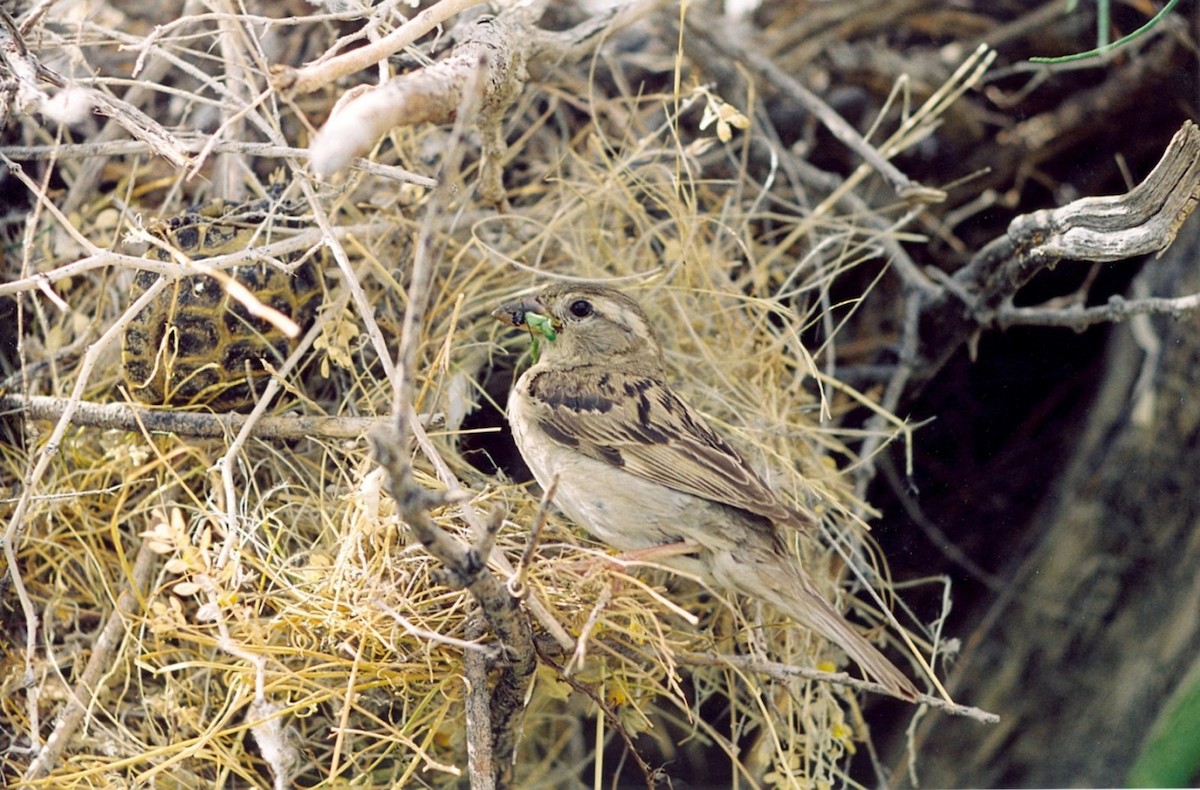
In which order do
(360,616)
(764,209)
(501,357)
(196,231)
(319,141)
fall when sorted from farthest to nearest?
(764,209)
(501,357)
(196,231)
(360,616)
(319,141)

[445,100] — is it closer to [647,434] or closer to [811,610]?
Answer: [647,434]

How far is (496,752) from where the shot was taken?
2992mm

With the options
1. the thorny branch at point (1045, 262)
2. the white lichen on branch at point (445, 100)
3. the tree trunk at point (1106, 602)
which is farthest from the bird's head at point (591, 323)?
the tree trunk at point (1106, 602)

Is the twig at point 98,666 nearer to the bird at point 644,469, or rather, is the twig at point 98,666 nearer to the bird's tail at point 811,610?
the bird at point 644,469

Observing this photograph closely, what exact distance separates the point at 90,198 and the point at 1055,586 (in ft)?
11.9

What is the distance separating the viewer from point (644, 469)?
305cm

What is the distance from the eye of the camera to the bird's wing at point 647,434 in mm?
2941

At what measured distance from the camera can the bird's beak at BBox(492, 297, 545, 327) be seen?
3338 mm

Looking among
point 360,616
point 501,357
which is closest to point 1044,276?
point 501,357

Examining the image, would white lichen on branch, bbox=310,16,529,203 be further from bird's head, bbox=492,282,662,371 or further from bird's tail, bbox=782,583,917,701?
bird's tail, bbox=782,583,917,701

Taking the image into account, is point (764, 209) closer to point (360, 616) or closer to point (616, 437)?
point (616, 437)

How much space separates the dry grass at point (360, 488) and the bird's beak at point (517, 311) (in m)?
0.10

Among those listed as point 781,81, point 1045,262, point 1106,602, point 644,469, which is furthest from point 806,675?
point 1106,602

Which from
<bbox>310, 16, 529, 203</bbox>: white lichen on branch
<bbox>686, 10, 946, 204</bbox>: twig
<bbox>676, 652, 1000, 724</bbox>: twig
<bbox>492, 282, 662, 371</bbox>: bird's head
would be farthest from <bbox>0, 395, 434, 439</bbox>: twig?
<bbox>686, 10, 946, 204</bbox>: twig
